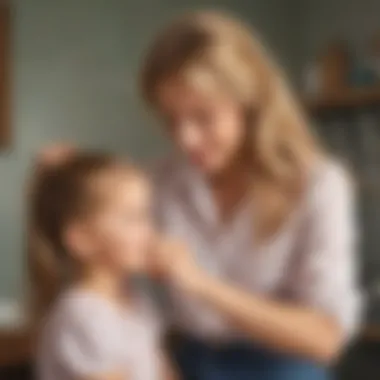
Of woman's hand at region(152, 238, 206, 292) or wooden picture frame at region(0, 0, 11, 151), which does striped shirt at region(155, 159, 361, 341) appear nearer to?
woman's hand at region(152, 238, 206, 292)

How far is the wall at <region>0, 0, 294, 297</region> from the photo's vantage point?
0.69 metres

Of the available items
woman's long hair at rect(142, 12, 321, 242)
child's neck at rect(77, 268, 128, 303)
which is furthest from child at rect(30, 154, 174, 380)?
woman's long hair at rect(142, 12, 321, 242)

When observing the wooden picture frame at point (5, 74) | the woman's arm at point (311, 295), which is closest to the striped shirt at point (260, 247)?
the woman's arm at point (311, 295)

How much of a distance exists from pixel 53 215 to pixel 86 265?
0.17 ft

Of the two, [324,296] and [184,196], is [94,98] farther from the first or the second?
[324,296]

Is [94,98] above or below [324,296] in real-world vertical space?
above

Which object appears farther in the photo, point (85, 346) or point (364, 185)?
point (364, 185)

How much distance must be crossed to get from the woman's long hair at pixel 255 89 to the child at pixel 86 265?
105 millimetres

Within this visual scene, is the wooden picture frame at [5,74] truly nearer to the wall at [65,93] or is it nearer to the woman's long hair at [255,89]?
the wall at [65,93]

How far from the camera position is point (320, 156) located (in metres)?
0.75

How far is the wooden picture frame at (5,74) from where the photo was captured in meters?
0.70

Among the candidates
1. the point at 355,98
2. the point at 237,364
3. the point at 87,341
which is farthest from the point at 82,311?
the point at 355,98

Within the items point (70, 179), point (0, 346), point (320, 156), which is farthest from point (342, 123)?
point (0, 346)

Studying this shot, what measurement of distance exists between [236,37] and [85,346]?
314 millimetres
